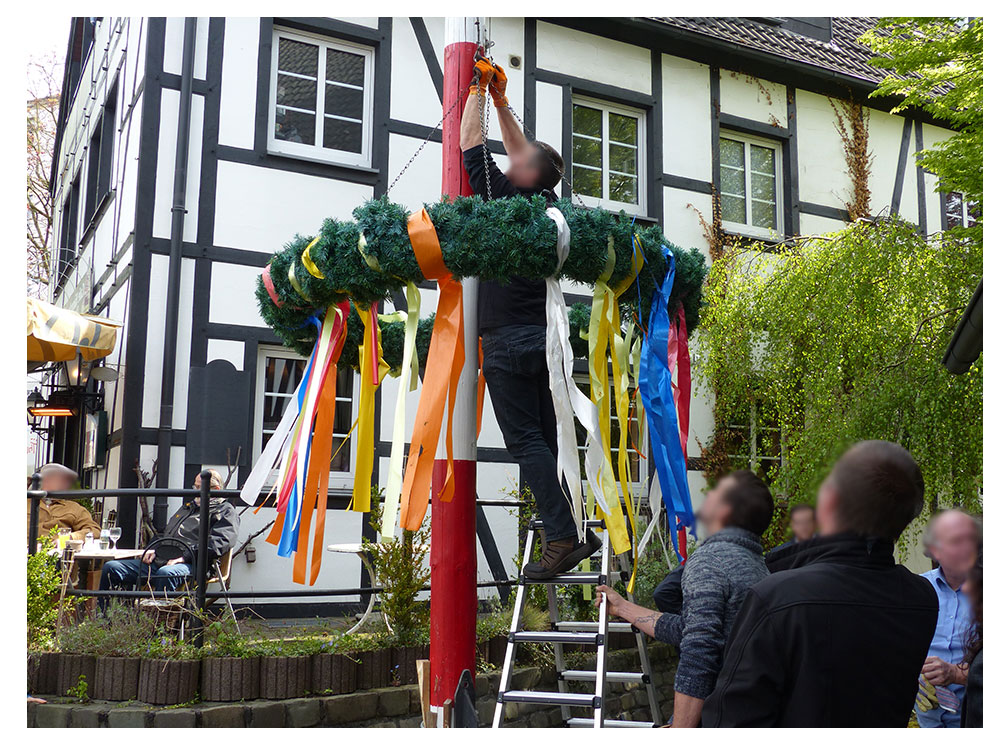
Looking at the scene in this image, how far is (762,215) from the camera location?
24.1ft

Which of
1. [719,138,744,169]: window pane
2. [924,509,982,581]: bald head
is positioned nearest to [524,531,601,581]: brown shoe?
[924,509,982,581]: bald head

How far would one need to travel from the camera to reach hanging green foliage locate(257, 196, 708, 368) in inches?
87.1

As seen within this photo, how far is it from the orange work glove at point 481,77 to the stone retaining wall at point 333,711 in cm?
208

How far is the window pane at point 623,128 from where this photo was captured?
7.12 metres

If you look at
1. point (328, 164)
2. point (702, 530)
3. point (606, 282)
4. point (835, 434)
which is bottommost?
point (702, 530)

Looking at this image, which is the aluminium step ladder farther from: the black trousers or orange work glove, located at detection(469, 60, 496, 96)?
orange work glove, located at detection(469, 60, 496, 96)

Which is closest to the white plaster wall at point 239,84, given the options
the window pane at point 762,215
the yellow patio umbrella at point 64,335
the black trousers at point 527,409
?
the yellow patio umbrella at point 64,335

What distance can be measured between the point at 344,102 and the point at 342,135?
0.23m
